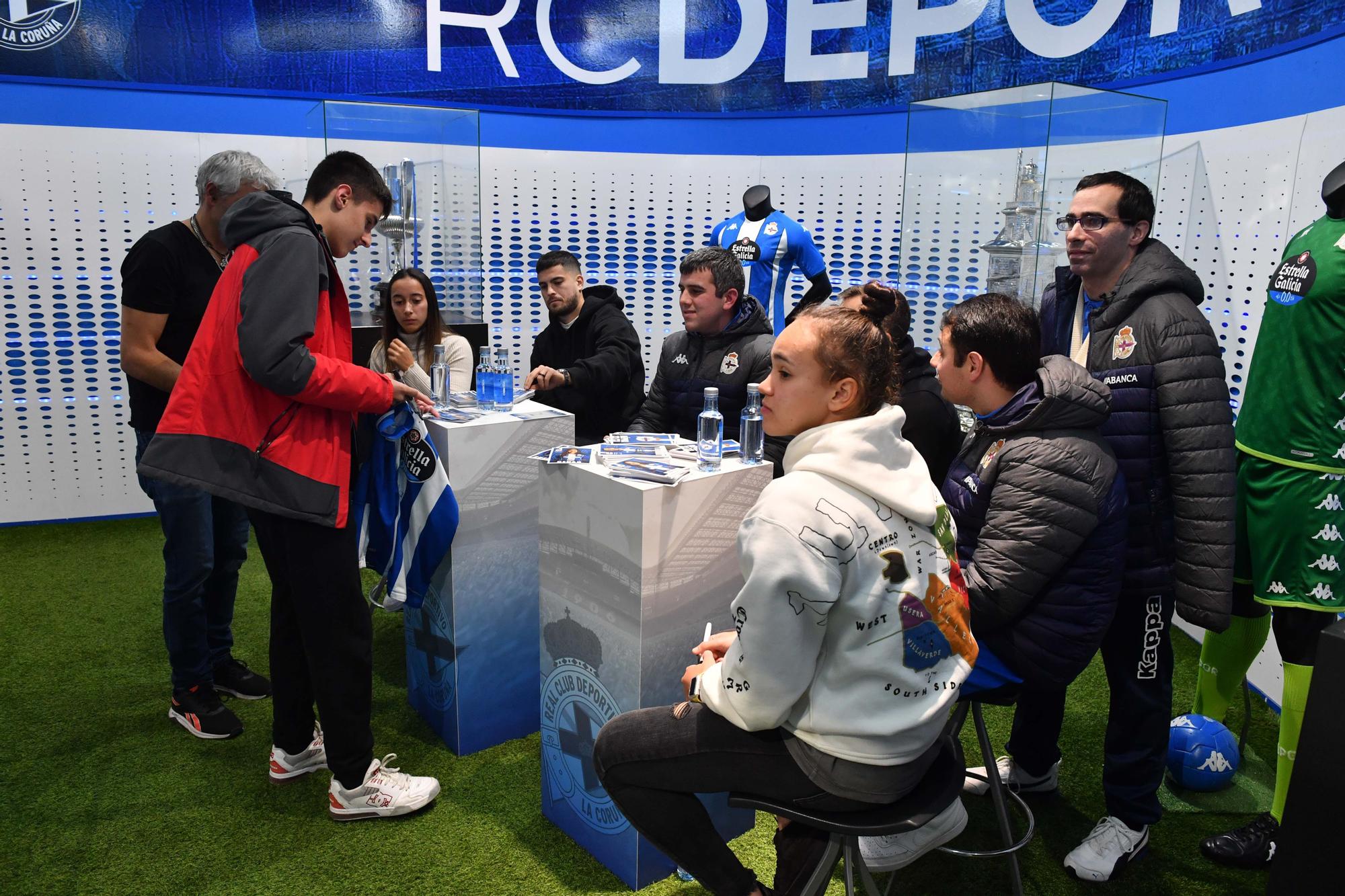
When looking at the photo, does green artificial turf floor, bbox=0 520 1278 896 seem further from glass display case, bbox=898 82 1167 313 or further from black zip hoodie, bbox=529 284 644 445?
glass display case, bbox=898 82 1167 313

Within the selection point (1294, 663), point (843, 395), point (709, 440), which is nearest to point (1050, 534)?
point (843, 395)

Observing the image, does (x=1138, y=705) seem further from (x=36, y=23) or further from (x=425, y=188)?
(x=36, y=23)

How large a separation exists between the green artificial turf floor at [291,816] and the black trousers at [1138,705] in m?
0.20

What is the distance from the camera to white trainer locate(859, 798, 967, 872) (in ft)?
5.78

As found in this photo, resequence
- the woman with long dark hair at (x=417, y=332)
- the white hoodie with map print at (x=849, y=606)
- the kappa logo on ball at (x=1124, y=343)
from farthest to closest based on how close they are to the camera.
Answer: the woman with long dark hair at (x=417, y=332) < the kappa logo on ball at (x=1124, y=343) < the white hoodie with map print at (x=849, y=606)

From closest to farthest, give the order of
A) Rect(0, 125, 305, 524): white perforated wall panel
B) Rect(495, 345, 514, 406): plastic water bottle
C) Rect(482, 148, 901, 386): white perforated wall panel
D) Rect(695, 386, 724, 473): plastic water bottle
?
1. Rect(695, 386, 724, 473): plastic water bottle
2. Rect(495, 345, 514, 406): plastic water bottle
3. Rect(0, 125, 305, 524): white perforated wall panel
4. Rect(482, 148, 901, 386): white perforated wall panel

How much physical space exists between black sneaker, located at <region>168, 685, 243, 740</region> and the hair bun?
7.97 feet

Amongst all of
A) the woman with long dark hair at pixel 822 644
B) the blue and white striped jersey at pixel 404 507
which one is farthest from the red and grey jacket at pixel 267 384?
the woman with long dark hair at pixel 822 644

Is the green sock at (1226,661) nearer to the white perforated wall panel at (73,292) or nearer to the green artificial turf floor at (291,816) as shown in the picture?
the green artificial turf floor at (291,816)

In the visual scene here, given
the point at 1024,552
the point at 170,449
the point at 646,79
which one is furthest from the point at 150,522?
the point at 1024,552

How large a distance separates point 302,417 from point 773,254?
2.87m

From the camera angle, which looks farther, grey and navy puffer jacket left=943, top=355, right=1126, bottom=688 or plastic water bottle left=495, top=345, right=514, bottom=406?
plastic water bottle left=495, top=345, right=514, bottom=406

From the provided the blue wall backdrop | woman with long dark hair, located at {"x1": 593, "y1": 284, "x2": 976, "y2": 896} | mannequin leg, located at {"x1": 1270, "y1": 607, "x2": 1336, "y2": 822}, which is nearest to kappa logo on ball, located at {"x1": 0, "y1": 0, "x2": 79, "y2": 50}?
the blue wall backdrop

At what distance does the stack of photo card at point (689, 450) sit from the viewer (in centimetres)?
232
